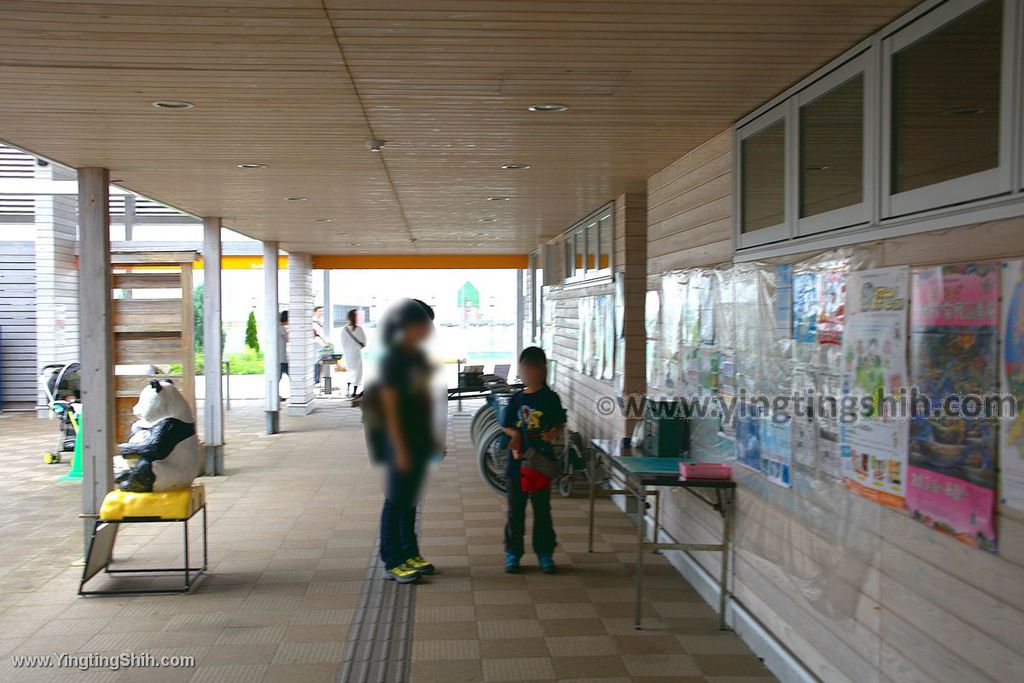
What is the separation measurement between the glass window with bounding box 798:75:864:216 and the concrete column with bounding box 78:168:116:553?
14.7 ft

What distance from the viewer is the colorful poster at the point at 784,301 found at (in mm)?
4090

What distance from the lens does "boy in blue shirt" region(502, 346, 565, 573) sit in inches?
218

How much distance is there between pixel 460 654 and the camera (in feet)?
14.4

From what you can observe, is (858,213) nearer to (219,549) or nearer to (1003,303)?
(1003,303)

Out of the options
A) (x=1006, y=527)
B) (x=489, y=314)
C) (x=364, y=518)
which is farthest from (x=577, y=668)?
(x=364, y=518)

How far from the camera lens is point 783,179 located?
14.0 ft

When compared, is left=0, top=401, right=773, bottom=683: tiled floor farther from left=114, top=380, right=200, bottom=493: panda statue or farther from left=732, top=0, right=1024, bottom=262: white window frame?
left=732, top=0, right=1024, bottom=262: white window frame

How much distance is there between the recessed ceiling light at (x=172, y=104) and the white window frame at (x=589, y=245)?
4.57 metres

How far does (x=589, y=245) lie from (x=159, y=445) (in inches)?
225

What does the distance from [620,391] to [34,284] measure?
12879 mm

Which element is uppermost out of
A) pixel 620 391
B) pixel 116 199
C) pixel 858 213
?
pixel 116 199

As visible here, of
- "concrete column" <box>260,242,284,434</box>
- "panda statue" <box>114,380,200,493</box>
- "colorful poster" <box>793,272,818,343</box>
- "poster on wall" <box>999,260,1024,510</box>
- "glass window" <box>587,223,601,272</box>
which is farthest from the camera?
"concrete column" <box>260,242,284,434</box>

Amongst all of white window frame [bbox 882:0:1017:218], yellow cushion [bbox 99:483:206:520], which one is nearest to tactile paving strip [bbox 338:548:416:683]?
yellow cushion [bbox 99:483:206:520]

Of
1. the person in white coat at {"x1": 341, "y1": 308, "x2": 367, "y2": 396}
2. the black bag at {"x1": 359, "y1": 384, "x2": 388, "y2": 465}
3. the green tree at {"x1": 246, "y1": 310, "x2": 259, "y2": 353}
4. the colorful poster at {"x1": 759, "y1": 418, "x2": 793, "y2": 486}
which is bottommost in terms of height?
the colorful poster at {"x1": 759, "y1": 418, "x2": 793, "y2": 486}
